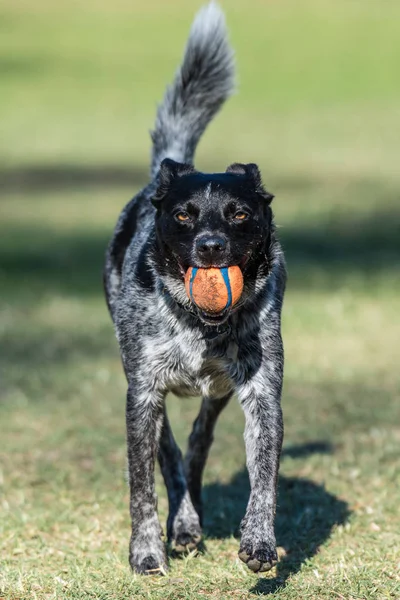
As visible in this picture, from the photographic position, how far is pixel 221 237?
5133 mm

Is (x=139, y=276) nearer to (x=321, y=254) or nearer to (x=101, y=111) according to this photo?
(x=321, y=254)

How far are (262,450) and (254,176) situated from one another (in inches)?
48.5

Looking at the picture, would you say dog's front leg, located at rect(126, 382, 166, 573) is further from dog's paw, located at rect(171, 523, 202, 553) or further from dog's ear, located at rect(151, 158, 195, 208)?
dog's ear, located at rect(151, 158, 195, 208)

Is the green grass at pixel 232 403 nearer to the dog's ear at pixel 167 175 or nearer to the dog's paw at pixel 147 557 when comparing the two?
the dog's paw at pixel 147 557

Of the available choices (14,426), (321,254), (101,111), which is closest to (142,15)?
(101,111)

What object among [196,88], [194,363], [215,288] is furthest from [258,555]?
[196,88]

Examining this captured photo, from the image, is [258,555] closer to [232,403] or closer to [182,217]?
[182,217]

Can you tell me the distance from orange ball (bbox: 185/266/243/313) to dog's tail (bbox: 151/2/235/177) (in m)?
2.44

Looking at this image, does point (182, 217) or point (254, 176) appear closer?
point (182, 217)

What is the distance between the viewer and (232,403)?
31.9 ft

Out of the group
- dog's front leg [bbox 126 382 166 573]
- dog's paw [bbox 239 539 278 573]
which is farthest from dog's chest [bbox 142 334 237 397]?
dog's paw [bbox 239 539 278 573]

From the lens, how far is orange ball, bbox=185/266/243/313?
201 inches

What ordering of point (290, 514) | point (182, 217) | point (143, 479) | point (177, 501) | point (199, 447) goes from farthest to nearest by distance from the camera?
point (290, 514), point (199, 447), point (177, 501), point (143, 479), point (182, 217)

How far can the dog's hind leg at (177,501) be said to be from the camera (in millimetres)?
6055
